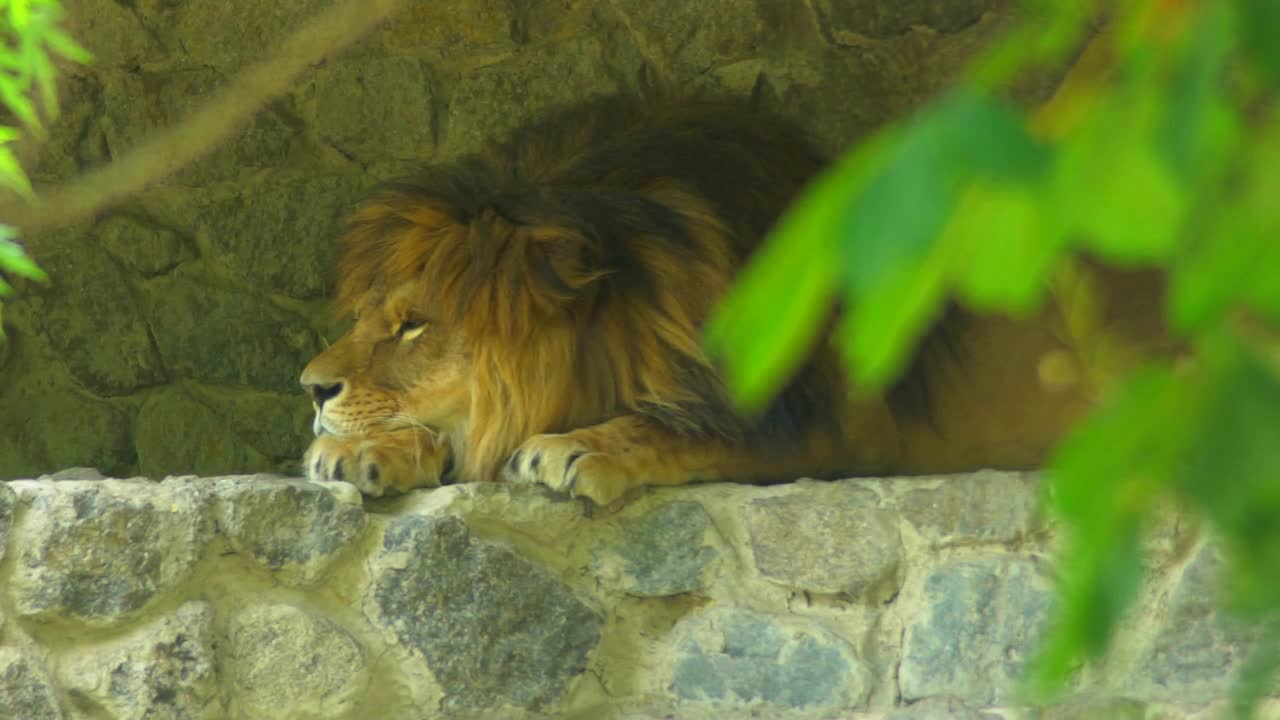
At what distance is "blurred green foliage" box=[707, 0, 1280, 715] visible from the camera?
531 millimetres

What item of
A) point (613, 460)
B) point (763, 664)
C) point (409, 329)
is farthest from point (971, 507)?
point (409, 329)

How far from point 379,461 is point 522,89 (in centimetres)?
171

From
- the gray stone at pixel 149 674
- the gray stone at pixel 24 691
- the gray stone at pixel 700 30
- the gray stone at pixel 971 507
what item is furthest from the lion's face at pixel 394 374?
the gray stone at pixel 700 30

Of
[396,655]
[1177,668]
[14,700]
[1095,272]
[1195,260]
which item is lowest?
[14,700]

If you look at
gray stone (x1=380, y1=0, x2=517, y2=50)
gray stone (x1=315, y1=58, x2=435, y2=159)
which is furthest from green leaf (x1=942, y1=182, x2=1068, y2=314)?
gray stone (x1=315, y1=58, x2=435, y2=159)

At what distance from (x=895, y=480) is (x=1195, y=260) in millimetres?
2055

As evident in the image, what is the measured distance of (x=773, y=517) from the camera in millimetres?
2604

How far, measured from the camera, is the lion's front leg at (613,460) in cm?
259

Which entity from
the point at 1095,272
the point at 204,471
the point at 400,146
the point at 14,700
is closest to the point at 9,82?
the point at 14,700

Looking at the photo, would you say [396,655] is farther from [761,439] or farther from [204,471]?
[204,471]

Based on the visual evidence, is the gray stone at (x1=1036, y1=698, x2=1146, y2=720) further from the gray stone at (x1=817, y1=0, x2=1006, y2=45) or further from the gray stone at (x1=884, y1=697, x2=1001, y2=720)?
the gray stone at (x1=817, y1=0, x2=1006, y2=45)

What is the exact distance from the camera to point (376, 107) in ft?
14.0

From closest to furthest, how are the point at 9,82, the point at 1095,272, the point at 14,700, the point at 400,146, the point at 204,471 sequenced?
the point at 9,82 < the point at 14,700 < the point at 1095,272 < the point at 400,146 < the point at 204,471

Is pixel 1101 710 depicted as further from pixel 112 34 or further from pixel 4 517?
pixel 112 34
